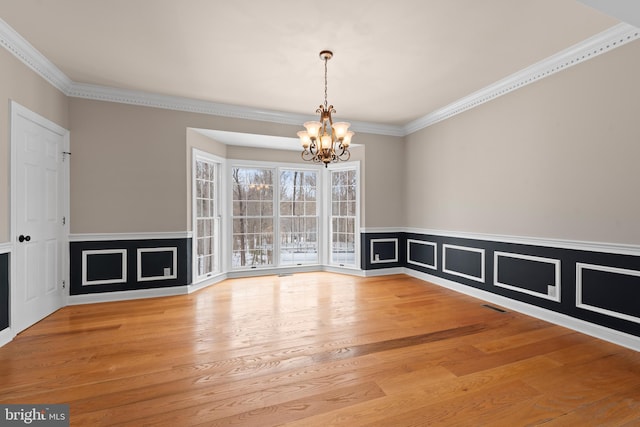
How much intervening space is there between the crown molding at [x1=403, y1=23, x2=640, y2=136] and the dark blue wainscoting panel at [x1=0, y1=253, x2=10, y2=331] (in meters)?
5.62

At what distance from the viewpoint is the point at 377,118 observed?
17.0ft

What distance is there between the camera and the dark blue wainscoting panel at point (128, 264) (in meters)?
3.92

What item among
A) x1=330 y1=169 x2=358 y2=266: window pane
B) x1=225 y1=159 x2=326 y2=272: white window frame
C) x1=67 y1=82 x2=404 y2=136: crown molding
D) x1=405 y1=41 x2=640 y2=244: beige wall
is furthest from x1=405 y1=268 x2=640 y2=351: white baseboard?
x1=67 y1=82 x2=404 y2=136: crown molding

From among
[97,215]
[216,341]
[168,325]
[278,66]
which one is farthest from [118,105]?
[216,341]

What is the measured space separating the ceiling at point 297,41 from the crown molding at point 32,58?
74 mm

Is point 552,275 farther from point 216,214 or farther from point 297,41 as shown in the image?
point 216,214

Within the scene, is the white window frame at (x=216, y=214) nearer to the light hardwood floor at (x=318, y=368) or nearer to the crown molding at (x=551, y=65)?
the light hardwood floor at (x=318, y=368)

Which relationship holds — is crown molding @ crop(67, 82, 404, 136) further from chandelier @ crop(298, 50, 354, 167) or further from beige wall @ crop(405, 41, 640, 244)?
chandelier @ crop(298, 50, 354, 167)

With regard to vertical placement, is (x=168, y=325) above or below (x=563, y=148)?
below

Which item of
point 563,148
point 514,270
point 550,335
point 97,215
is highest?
point 563,148

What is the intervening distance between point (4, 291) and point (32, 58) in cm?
235

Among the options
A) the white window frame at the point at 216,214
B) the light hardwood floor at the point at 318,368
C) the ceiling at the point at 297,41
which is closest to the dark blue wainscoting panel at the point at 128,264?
the white window frame at the point at 216,214

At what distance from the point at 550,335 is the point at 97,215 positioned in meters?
5.45

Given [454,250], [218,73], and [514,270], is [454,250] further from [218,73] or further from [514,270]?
[218,73]
